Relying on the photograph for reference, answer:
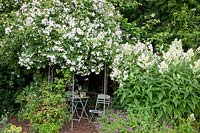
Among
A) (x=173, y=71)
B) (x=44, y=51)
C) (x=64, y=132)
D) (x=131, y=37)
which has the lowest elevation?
(x=64, y=132)

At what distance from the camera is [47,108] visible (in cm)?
618

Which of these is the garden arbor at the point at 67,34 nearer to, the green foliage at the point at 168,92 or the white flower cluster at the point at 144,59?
the white flower cluster at the point at 144,59

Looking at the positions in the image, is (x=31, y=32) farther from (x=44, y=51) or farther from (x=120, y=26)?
(x=120, y=26)

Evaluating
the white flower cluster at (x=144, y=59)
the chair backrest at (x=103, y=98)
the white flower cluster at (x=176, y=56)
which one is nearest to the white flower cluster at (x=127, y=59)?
the white flower cluster at (x=144, y=59)

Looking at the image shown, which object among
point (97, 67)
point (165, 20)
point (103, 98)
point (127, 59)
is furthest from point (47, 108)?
point (165, 20)

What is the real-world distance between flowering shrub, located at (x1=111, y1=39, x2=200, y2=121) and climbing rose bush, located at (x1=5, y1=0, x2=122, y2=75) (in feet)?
2.65

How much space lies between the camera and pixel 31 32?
6.26m

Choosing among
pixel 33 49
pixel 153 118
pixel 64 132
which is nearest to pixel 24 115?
pixel 64 132

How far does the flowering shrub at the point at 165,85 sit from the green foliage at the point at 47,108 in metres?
1.29

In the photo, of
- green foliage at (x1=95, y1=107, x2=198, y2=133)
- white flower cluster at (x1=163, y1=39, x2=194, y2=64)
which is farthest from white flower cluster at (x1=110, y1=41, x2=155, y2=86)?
green foliage at (x1=95, y1=107, x2=198, y2=133)

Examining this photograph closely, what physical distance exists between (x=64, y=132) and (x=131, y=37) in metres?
2.55

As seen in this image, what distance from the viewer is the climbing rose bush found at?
6.14 metres

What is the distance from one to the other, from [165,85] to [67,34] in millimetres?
2019

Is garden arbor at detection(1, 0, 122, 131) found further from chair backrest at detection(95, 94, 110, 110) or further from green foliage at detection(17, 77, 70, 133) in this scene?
chair backrest at detection(95, 94, 110, 110)
